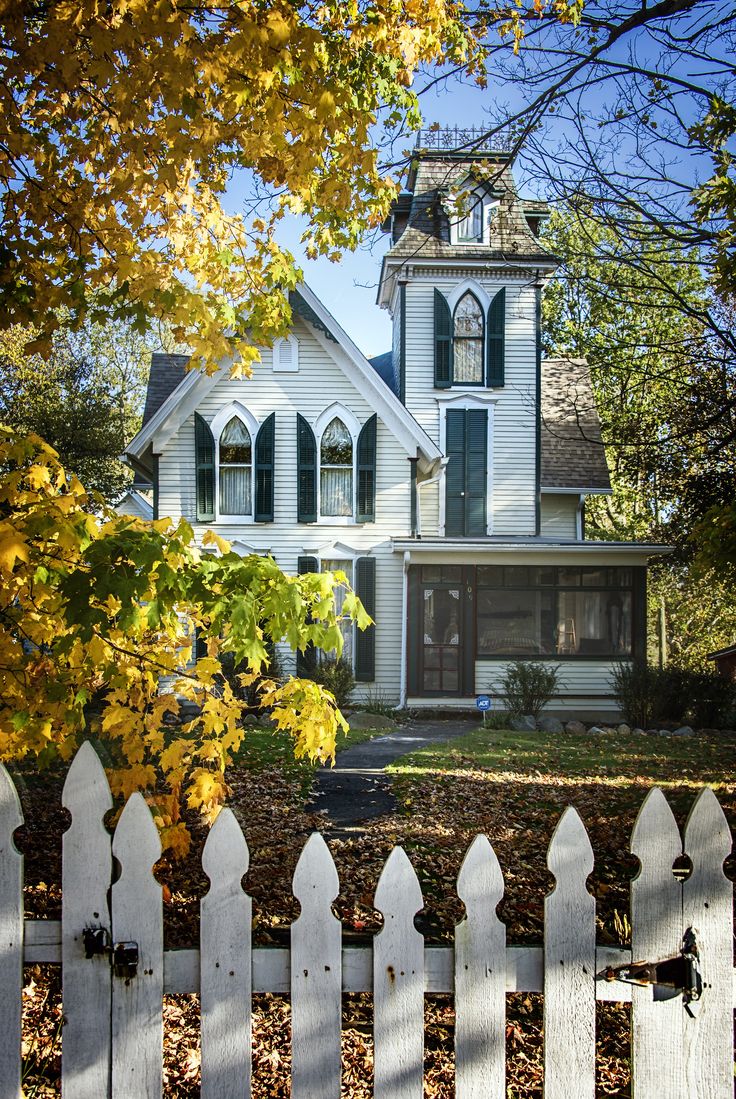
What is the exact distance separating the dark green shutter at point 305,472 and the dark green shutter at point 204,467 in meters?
1.82

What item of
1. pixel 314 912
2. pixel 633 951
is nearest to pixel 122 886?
pixel 314 912

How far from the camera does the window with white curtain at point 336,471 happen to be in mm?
18625

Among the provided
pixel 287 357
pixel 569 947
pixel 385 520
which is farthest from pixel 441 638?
pixel 569 947

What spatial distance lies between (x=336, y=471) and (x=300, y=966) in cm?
1665

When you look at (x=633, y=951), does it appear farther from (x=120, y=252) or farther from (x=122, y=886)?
(x=120, y=252)

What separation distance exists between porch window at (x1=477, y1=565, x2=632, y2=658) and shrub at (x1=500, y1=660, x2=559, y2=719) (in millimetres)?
1310

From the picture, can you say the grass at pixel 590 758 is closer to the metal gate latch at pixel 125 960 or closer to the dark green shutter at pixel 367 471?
the dark green shutter at pixel 367 471

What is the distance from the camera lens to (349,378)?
18.5 meters

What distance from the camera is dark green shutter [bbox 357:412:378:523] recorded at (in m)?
18.6

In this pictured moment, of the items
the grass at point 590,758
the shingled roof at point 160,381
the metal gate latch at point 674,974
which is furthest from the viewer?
the shingled roof at point 160,381

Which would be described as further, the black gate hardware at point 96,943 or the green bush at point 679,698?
the green bush at point 679,698

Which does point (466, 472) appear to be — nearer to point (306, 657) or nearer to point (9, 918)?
point (306, 657)

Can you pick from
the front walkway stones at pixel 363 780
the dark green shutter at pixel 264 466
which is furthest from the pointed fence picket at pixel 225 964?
the dark green shutter at pixel 264 466

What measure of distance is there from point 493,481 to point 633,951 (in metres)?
18.5
